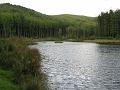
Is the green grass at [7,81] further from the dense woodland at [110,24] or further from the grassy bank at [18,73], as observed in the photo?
the dense woodland at [110,24]

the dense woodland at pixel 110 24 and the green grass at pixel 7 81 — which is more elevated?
the dense woodland at pixel 110 24

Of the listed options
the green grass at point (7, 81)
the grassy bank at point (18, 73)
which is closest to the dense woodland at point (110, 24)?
the grassy bank at point (18, 73)

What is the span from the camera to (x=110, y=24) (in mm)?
180125

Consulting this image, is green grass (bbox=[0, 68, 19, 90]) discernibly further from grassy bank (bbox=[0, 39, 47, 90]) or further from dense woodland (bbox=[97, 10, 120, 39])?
dense woodland (bbox=[97, 10, 120, 39])

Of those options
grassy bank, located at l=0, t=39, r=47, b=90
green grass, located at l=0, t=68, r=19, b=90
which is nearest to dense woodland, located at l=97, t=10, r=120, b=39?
grassy bank, located at l=0, t=39, r=47, b=90

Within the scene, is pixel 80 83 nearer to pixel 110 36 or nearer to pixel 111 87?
pixel 111 87

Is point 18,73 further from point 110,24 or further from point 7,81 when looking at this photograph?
point 110,24

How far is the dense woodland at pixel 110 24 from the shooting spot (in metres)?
176

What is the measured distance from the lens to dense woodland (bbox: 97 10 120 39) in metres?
176

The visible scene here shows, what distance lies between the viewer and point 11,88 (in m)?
25.2

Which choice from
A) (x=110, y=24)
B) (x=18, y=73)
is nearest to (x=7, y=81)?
(x=18, y=73)

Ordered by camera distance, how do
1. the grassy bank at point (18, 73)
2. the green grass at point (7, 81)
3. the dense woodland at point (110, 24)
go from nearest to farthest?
1. the green grass at point (7, 81)
2. the grassy bank at point (18, 73)
3. the dense woodland at point (110, 24)

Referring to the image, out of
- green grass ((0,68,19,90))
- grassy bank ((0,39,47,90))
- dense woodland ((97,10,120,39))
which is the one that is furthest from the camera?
dense woodland ((97,10,120,39))

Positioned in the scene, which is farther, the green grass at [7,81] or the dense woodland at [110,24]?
the dense woodland at [110,24]
